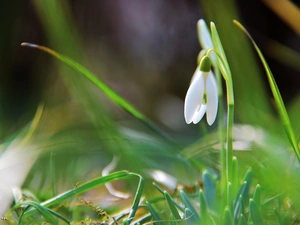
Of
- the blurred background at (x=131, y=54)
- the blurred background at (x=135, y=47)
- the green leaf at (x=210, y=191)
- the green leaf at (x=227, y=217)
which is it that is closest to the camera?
the green leaf at (x=227, y=217)

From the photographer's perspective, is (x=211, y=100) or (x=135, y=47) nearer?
(x=211, y=100)

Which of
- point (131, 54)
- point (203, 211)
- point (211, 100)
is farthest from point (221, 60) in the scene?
point (131, 54)

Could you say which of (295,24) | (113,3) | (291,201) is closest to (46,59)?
(113,3)

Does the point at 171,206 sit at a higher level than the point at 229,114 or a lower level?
lower

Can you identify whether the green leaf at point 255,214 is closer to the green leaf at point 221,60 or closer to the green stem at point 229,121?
the green stem at point 229,121

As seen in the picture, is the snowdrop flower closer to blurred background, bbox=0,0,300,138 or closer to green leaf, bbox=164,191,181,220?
green leaf, bbox=164,191,181,220

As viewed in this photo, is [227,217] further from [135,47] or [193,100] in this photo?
[135,47]

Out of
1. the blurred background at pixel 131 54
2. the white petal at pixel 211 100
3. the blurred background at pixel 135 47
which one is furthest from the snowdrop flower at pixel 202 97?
the blurred background at pixel 135 47

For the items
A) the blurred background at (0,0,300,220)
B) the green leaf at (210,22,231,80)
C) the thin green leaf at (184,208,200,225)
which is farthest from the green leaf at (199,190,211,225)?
the blurred background at (0,0,300,220)
